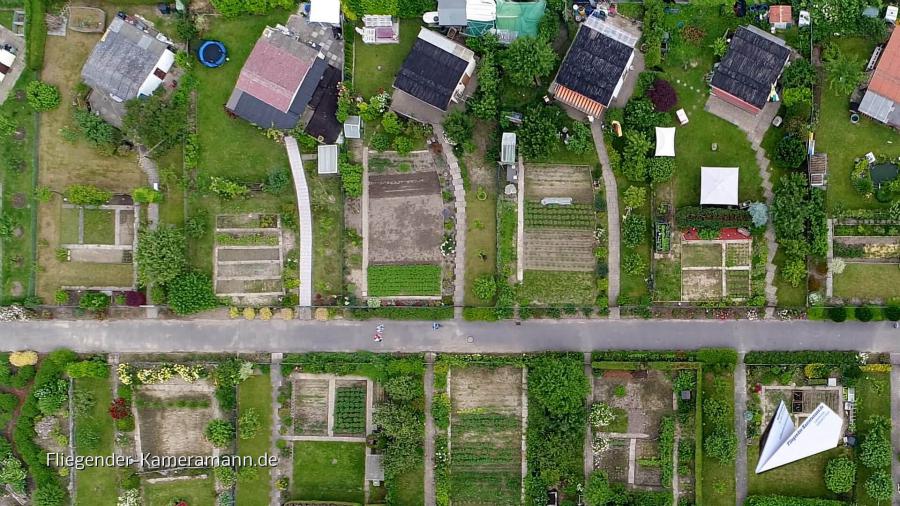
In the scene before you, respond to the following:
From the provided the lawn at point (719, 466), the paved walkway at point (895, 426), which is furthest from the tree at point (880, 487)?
the lawn at point (719, 466)

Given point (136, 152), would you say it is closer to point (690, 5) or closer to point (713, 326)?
point (690, 5)

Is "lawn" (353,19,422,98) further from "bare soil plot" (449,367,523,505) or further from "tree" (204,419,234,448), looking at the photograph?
"tree" (204,419,234,448)

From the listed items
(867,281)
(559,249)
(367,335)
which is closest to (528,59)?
(559,249)

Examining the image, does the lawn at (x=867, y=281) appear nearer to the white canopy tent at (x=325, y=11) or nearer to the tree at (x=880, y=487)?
the tree at (x=880, y=487)

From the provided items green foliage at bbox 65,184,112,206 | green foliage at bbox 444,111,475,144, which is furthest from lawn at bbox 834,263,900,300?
green foliage at bbox 65,184,112,206

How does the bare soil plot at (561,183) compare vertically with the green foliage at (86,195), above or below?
above

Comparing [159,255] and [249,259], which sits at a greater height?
[159,255]

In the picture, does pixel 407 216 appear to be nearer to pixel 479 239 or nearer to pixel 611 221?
pixel 479 239

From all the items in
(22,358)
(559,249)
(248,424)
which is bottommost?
(248,424)
